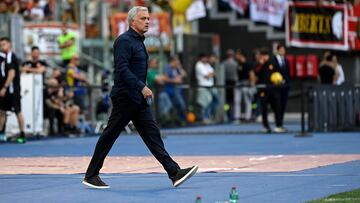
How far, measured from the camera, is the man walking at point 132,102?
42.2 feet

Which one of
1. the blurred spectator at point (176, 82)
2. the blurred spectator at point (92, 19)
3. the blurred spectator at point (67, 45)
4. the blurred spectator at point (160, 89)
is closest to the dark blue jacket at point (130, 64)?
the blurred spectator at point (67, 45)

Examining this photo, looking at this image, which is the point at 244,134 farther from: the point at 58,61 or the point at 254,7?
the point at 254,7

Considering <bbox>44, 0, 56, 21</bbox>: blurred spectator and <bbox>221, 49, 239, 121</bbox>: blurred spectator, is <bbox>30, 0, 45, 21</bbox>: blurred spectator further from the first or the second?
<bbox>221, 49, 239, 121</bbox>: blurred spectator

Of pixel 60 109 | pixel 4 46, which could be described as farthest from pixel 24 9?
pixel 4 46

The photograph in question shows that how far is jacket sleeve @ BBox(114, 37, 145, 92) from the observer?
41.9 feet

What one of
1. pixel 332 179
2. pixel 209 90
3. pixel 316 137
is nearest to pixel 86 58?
pixel 209 90

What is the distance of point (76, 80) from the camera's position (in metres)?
27.4

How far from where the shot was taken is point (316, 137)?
24.2 metres

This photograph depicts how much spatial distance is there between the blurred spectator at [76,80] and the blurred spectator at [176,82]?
3.13 meters

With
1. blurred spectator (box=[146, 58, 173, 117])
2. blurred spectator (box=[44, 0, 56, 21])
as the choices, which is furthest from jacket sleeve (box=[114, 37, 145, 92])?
blurred spectator (box=[44, 0, 56, 21])

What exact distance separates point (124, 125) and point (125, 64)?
74cm

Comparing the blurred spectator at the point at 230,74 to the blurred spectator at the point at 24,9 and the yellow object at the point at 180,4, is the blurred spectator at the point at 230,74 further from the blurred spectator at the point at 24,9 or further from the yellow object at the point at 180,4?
the blurred spectator at the point at 24,9

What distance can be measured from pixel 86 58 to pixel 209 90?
11.3 feet

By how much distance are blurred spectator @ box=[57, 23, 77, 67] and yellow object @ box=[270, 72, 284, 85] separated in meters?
4.99
